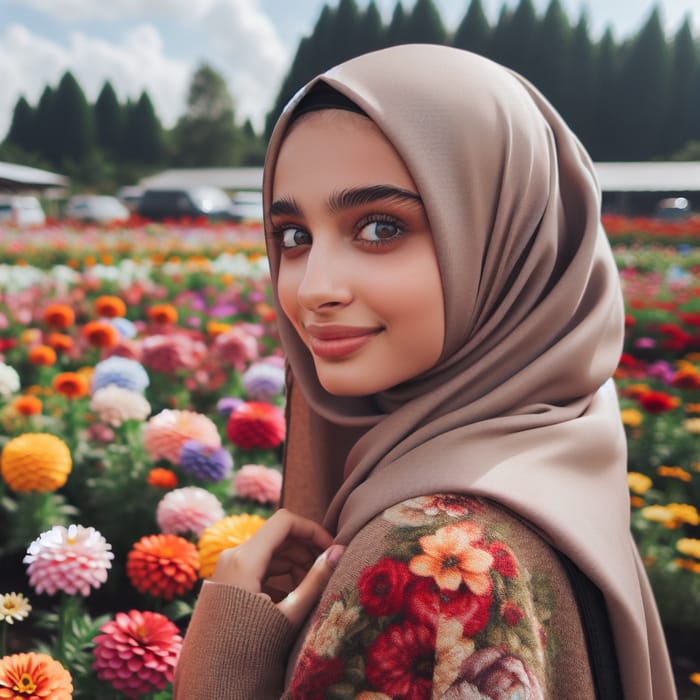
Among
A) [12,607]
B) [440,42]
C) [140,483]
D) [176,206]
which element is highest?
[440,42]

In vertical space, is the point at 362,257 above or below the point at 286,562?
above

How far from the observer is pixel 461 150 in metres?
0.91

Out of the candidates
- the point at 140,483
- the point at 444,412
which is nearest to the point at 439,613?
the point at 444,412

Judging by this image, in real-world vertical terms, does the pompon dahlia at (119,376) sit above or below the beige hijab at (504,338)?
below

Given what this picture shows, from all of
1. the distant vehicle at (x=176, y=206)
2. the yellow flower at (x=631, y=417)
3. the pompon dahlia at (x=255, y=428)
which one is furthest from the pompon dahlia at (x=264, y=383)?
the distant vehicle at (x=176, y=206)

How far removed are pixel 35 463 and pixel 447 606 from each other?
1291 millimetres

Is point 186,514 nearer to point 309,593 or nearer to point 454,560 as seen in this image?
point 309,593

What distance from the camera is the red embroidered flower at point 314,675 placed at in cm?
75

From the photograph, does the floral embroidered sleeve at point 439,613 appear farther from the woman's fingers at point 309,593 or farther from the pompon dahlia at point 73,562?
the pompon dahlia at point 73,562

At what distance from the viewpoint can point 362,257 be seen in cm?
93

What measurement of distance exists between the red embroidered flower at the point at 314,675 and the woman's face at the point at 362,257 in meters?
0.34

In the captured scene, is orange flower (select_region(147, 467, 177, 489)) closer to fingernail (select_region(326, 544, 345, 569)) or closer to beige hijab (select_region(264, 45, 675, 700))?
beige hijab (select_region(264, 45, 675, 700))

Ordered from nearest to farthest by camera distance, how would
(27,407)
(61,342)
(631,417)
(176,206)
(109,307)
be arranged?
(27,407), (631,417), (61,342), (109,307), (176,206)

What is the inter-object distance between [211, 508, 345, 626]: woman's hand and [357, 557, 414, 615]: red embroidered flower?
12 centimetres
